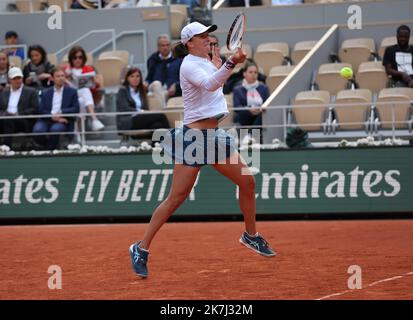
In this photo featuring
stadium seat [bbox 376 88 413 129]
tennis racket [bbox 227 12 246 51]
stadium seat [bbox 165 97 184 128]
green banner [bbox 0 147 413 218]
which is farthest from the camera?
stadium seat [bbox 165 97 184 128]

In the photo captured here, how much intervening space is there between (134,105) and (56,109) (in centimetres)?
130

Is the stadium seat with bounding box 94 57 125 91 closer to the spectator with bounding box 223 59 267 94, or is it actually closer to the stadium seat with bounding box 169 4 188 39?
the stadium seat with bounding box 169 4 188 39

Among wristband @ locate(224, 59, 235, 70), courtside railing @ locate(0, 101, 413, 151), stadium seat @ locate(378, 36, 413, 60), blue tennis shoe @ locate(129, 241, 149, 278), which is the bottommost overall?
blue tennis shoe @ locate(129, 241, 149, 278)

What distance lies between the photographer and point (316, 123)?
→ 15.3m

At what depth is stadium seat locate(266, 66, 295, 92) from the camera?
16.3 metres

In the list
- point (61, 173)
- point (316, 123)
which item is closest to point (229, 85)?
point (316, 123)

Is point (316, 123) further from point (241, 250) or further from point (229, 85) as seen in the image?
point (241, 250)

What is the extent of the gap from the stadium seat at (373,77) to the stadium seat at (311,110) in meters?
0.77

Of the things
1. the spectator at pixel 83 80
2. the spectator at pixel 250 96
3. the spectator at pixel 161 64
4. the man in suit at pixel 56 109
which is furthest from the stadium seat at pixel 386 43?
the man in suit at pixel 56 109

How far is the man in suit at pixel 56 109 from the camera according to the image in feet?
51.2

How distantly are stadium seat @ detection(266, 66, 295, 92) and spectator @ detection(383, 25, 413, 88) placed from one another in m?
1.86

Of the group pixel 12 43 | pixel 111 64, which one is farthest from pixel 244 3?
pixel 12 43

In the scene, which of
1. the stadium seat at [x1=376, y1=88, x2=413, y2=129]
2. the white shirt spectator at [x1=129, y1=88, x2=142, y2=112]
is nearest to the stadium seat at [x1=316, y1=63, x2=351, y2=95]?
the stadium seat at [x1=376, y1=88, x2=413, y2=129]

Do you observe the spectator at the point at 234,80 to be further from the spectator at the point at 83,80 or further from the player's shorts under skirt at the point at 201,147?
the player's shorts under skirt at the point at 201,147
